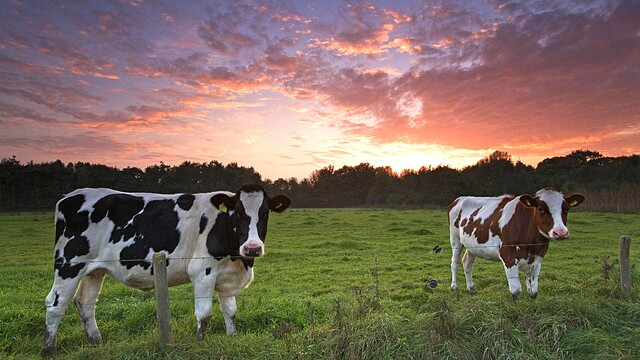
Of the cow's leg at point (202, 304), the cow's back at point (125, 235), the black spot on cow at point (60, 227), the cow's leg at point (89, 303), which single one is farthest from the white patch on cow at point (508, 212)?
the black spot on cow at point (60, 227)

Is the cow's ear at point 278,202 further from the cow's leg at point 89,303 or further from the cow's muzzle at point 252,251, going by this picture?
the cow's leg at point 89,303

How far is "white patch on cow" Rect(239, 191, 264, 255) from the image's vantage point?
540cm

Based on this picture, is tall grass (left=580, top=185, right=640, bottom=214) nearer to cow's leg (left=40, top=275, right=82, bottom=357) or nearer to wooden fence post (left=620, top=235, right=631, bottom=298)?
wooden fence post (left=620, top=235, right=631, bottom=298)

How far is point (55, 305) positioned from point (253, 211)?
2912 mm

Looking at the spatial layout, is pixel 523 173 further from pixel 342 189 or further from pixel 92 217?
pixel 92 217

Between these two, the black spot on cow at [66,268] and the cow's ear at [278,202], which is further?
the cow's ear at [278,202]

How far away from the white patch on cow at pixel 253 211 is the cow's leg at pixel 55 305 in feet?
8.13

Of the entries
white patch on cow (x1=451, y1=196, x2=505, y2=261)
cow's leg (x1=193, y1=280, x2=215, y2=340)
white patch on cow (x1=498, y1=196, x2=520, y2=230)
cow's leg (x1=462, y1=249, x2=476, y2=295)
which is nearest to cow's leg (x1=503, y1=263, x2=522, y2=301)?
white patch on cow (x1=451, y1=196, x2=505, y2=261)

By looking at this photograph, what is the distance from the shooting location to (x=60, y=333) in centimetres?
636

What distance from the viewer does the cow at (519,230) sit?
7.24 metres

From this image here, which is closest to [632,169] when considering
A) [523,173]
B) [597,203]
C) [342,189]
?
[523,173]

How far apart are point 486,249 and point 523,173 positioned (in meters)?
52.7

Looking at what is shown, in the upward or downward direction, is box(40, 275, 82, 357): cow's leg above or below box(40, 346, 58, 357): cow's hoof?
above

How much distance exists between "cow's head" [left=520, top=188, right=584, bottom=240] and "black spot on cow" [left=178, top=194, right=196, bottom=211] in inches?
219
